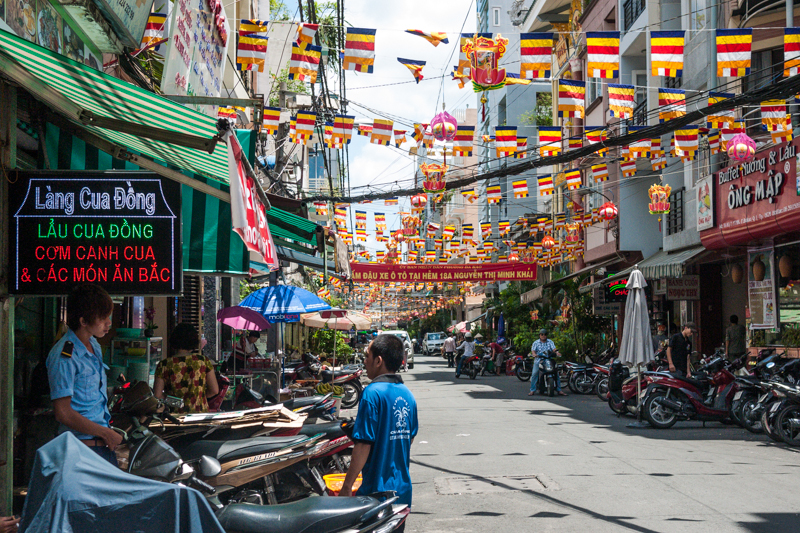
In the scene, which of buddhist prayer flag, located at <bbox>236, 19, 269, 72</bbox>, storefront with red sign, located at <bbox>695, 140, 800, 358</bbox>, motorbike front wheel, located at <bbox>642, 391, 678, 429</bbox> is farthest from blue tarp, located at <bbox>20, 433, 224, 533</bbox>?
storefront with red sign, located at <bbox>695, 140, 800, 358</bbox>

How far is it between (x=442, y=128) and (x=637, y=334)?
5563 millimetres

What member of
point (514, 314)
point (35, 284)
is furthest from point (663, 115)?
point (514, 314)

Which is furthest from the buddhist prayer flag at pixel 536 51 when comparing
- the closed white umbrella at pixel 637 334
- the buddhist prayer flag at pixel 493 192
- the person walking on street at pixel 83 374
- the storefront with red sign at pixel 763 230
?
the buddhist prayer flag at pixel 493 192

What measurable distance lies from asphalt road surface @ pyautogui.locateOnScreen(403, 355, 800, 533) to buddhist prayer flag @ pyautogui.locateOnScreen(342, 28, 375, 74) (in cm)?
576

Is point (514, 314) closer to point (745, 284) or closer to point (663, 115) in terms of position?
point (745, 284)

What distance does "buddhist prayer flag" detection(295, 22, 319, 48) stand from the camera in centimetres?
1108

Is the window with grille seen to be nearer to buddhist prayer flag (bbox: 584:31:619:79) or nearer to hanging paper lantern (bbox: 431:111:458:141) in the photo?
A: hanging paper lantern (bbox: 431:111:458:141)

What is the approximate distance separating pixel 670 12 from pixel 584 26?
28.5ft

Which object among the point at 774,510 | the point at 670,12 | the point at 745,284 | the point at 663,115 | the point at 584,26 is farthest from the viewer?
the point at 584,26

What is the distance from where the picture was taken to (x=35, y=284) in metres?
4.72

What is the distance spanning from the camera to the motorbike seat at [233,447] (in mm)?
5340

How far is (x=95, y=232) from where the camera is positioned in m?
4.84

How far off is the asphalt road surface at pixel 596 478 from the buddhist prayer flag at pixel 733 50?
5.51 meters

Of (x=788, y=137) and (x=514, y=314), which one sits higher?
(x=788, y=137)
